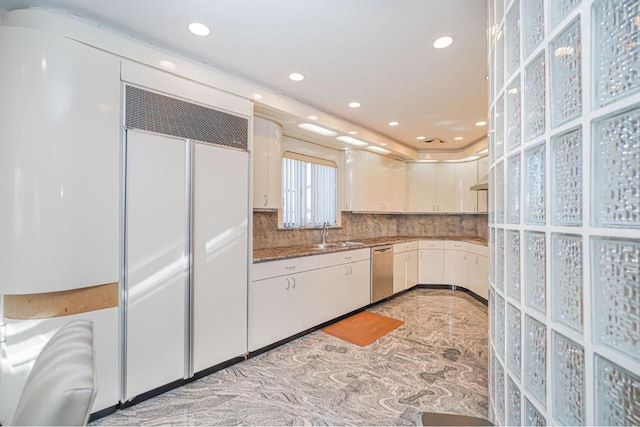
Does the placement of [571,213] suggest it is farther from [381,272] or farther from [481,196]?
[481,196]

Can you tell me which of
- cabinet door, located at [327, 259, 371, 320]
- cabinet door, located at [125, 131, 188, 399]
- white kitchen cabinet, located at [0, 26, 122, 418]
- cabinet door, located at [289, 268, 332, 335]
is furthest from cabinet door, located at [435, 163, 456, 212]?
white kitchen cabinet, located at [0, 26, 122, 418]

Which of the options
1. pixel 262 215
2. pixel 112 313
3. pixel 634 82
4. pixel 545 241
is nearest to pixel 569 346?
pixel 545 241

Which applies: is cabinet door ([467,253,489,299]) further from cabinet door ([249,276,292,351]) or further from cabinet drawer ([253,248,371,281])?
cabinet door ([249,276,292,351])

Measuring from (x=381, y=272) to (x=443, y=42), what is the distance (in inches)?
128

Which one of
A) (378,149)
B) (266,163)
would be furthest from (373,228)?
(266,163)

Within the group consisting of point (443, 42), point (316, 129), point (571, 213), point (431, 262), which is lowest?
point (431, 262)

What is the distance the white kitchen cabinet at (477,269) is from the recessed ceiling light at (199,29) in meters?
4.53

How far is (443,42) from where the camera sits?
2146 millimetres

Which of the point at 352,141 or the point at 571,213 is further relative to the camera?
the point at 352,141

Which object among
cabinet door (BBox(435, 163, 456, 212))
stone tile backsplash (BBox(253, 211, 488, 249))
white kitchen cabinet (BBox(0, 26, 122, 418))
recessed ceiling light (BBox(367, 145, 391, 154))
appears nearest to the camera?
white kitchen cabinet (BBox(0, 26, 122, 418))

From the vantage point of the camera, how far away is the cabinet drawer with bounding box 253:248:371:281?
2896 millimetres

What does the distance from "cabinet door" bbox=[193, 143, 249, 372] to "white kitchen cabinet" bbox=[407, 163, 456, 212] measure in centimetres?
415

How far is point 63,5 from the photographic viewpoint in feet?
5.87

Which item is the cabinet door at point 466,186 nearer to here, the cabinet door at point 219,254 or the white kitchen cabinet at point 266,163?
the white kitchen cabinet at point 266,163
